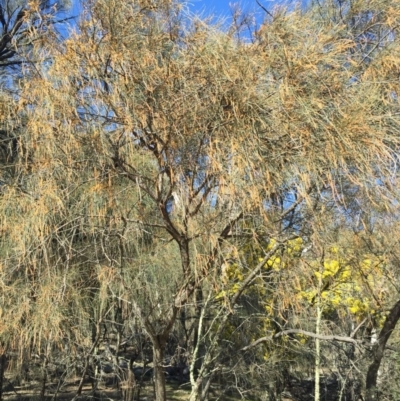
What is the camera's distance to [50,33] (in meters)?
2.92

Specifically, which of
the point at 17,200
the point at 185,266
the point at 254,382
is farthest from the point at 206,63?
the point at 254,382

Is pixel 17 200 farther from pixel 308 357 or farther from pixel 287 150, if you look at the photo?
pixel 308 357

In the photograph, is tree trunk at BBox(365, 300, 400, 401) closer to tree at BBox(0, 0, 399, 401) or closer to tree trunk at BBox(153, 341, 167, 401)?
tree at BBox(0, 0, 399, 401)

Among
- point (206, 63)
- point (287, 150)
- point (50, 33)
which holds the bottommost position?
point (287, 150)

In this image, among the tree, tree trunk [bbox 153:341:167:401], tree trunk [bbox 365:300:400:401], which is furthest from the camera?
tree trunk [bbox 365:300:400:401]

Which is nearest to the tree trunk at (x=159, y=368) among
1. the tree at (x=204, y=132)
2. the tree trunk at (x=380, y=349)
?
the tree at (x=204, y=132)

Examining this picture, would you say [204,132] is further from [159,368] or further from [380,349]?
Result: [380,349]

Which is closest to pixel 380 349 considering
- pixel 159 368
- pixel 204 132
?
pixel 159 368

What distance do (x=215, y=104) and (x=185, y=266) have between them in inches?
39.5

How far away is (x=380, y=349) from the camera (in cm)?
495

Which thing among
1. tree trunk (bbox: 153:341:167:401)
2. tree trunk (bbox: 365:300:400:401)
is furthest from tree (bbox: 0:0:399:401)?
tree trunk (bbox: 365:300:400:401)

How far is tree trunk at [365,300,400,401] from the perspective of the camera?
16.1 ft

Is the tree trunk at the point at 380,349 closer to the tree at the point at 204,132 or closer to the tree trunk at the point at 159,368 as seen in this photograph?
the tree at the point at 204,132

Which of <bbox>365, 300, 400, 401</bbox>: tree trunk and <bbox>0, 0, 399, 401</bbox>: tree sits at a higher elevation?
<bbox>0, 0, 399, 401</bbox>: tree
